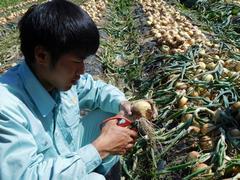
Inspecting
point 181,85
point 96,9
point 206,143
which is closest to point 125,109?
point 206,143

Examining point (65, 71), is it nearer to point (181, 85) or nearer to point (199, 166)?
point (199, 166)

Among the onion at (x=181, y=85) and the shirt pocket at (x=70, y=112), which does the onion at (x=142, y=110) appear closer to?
the shirt pocket at (x=70, y=112)

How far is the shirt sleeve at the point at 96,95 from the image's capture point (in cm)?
259

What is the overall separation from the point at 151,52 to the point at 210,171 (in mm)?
2947

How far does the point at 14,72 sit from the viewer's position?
2096mm

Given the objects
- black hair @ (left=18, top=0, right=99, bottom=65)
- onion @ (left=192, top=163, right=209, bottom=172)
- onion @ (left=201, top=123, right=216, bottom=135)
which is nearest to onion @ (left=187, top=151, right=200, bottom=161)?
onion @ (left=192, top=163, right=209, bottom=172)

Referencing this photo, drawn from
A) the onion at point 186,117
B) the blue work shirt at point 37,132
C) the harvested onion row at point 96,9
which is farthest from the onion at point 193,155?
the harvested onion row at point 96,9

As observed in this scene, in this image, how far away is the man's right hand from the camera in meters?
2.09

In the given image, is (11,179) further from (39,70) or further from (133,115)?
(133,115)

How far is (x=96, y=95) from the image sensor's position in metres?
2.66

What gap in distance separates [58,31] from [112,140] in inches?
21.5

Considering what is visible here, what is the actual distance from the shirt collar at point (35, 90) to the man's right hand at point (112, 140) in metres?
0.27

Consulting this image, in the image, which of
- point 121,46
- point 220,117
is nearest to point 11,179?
point 220,117

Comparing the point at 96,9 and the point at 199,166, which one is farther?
the point at 96,9
